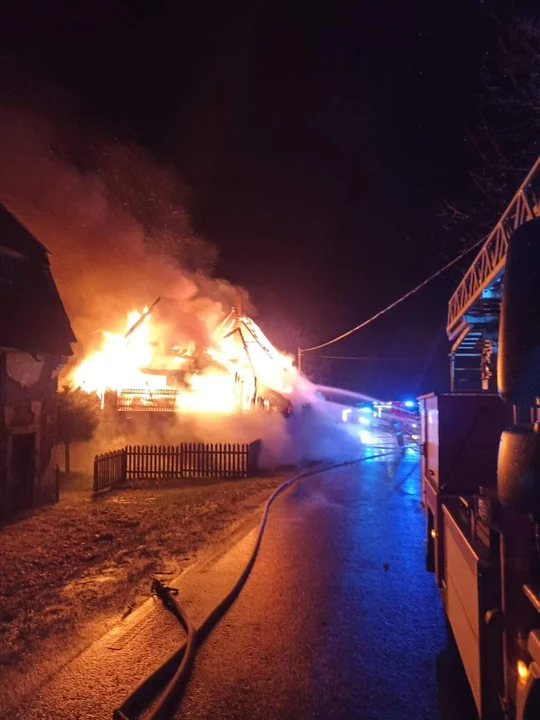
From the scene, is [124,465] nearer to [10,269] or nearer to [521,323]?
[10,269]

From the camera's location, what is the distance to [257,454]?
1565 cm

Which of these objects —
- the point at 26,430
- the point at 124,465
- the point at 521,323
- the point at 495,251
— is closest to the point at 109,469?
the point at 124,465

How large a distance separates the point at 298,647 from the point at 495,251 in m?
5.94

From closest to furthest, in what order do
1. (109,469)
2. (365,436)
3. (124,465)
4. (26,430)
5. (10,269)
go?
(26,430) < (10,269) < (109,469) < (124,465) < (365,436)

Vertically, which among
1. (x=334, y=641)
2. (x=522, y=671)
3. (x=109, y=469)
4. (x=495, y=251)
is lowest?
(x=334, y=641)

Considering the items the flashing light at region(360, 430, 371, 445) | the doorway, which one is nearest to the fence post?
the doorway

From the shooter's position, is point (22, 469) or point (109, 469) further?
point (109, 469)

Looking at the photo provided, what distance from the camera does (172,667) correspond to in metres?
4.13

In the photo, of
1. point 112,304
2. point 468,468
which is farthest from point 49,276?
point 468,468

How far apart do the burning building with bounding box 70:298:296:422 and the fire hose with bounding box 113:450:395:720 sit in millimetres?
14641

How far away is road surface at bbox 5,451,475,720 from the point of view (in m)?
3.70

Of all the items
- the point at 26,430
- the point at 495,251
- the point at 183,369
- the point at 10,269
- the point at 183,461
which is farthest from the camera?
the point at 183,369

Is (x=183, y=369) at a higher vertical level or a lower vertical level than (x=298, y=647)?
higher

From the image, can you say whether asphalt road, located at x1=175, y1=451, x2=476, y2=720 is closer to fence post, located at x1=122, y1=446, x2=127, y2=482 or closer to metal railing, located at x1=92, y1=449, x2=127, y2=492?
metal railing, located at x1=92, y1=449, x2=127, y2=492
